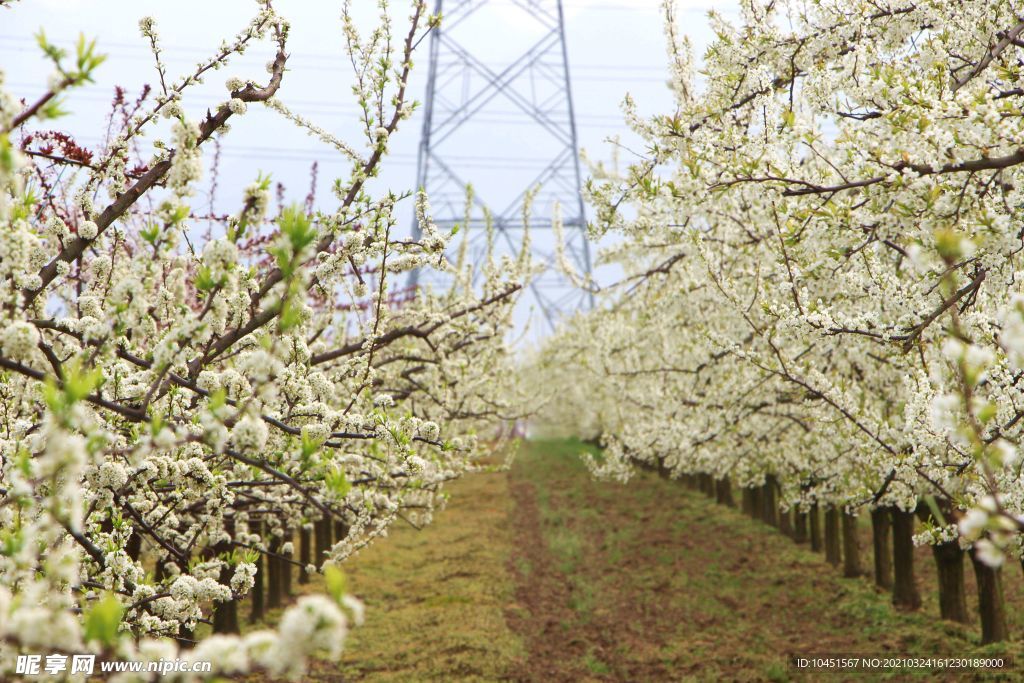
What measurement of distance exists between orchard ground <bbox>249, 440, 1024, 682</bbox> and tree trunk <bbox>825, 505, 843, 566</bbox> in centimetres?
21

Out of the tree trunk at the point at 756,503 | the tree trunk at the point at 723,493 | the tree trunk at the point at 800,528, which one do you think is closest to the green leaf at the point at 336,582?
the tree trunk at the point at 800,528

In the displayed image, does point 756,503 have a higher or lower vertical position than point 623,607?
higher

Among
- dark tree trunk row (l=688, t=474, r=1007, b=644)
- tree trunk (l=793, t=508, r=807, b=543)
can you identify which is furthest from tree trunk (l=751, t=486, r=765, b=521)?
tree trunk (l=793, t=508, r=807, b=543)

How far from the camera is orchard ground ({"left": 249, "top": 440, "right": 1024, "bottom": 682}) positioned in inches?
352

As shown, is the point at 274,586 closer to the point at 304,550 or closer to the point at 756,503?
the point at 304,550

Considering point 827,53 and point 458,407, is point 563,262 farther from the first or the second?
point 827,53

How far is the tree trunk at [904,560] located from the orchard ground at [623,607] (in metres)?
0.22

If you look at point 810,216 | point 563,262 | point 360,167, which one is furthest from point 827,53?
point 563,262

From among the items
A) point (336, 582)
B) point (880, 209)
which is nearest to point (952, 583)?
point (880, 209)

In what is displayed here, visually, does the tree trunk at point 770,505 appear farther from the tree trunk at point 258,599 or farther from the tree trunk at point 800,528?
the tree trunk at point 258,599

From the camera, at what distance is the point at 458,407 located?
10.1 m

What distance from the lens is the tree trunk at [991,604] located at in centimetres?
827

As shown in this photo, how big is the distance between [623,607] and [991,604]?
512cm

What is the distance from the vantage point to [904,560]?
10508 mm
